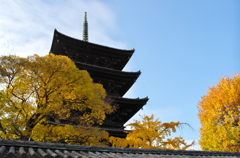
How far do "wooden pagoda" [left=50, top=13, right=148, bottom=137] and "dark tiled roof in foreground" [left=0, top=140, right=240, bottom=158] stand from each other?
8.87 metres

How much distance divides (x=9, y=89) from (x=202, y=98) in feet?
74.0

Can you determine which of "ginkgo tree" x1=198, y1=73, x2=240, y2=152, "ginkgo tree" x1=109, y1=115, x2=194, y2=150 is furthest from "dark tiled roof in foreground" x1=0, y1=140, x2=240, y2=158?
"ginkgo tree" x1=198, y1=73, x2=240, y2=152

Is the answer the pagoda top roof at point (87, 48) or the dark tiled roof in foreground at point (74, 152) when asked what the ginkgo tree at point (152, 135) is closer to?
the dark tiled roof in foreground at point (74, 152)

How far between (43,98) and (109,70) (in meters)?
7.50

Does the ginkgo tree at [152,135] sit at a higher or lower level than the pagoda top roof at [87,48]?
lower

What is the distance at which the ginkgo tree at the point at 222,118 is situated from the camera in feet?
51.8

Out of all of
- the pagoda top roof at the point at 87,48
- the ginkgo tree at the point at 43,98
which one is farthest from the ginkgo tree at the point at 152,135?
the pagoda top roof at the point at 87,48

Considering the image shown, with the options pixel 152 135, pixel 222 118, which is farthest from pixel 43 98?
pixel 222 118

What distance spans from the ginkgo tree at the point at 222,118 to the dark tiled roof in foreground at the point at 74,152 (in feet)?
33.2

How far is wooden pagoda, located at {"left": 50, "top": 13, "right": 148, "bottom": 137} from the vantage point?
16.2 meters

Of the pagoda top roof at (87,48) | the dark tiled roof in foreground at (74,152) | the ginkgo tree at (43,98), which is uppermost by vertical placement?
the pagoda top roof at (87,48)

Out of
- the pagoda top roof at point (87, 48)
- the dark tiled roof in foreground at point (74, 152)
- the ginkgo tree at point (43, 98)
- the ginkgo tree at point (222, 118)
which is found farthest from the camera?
the pagoda top roof at point (87, 48)

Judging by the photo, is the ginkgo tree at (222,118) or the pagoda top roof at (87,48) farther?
the pagoda top roof at (87,48)

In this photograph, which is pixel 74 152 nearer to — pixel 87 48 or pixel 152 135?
pixel 152 135
